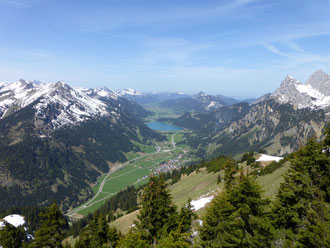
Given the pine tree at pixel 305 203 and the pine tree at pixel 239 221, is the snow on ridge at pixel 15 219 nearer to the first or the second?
the pine tree at pixel 239 221

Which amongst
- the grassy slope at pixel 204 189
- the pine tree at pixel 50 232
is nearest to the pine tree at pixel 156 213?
the pine tree at pixel 50 232

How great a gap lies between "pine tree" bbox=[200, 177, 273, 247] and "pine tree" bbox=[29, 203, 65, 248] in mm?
26310

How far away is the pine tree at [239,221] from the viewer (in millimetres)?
23250

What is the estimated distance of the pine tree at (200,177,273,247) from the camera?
23.2 meters

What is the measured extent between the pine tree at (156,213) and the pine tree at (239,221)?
34.8 feet

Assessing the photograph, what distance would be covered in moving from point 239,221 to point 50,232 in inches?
1266

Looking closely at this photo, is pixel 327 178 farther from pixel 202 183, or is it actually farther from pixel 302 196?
pixel 202 183

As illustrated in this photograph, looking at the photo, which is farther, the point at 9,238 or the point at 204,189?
the point at 204,189

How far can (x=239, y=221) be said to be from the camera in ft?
81.5

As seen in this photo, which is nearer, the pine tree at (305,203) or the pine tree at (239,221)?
the pine tree at (305,203)

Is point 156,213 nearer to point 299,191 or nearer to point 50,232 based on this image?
point 50,232

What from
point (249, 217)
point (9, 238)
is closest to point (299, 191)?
point (249, 217)

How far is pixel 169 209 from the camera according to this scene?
1453 inches

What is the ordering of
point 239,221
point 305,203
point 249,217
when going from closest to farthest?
point 239,221
point 305,203
point 249,217
